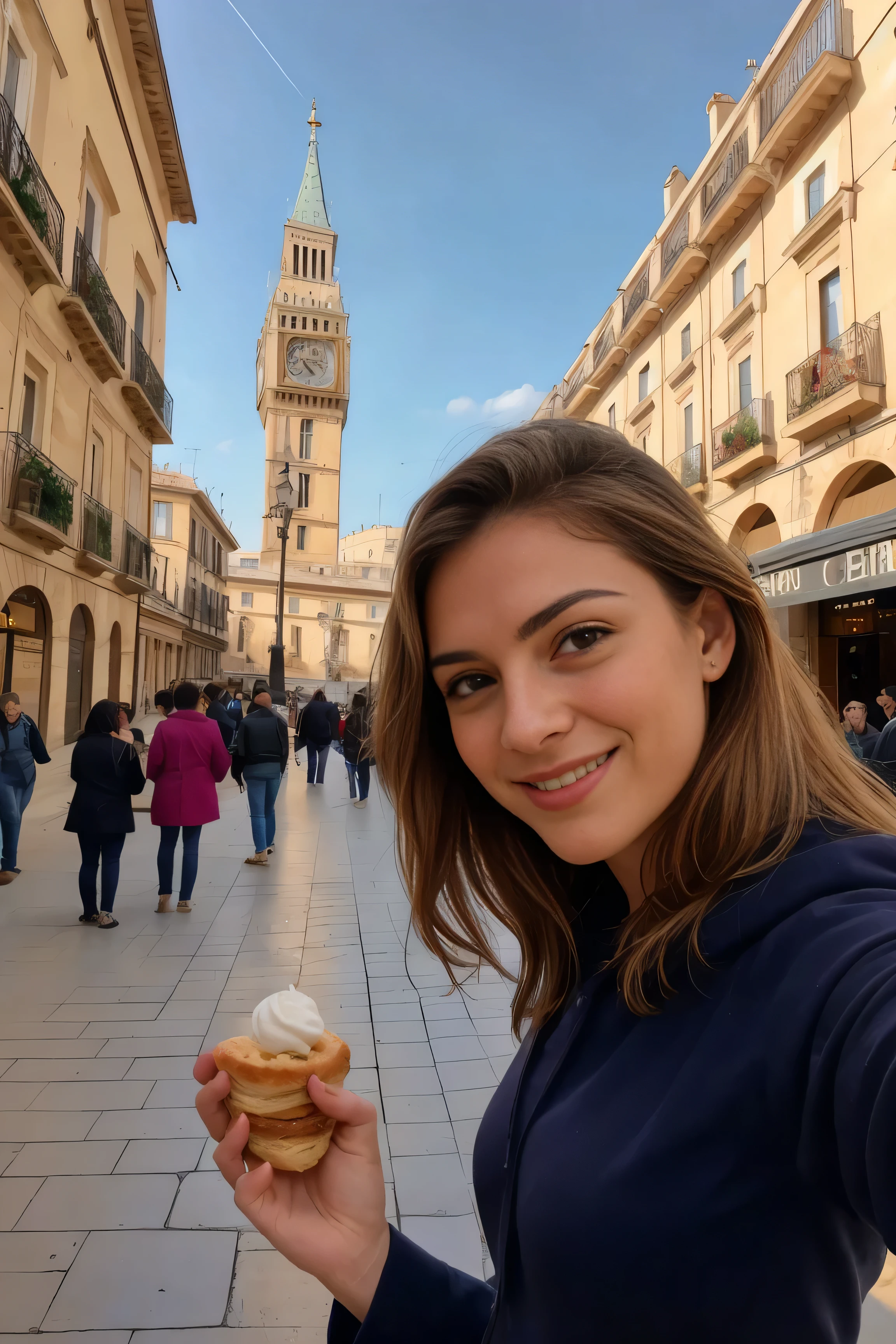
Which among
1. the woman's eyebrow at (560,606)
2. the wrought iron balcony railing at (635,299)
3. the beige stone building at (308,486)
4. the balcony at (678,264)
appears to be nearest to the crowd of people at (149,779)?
the woman's eyebrow at (560,606)

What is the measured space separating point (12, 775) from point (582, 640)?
7.78m

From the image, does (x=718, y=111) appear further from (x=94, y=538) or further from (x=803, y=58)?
(x=94, y=538)

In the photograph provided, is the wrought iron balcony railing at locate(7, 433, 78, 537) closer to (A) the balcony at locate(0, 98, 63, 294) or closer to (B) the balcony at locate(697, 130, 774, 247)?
(A) the balcony at locate(0, 98, 63, 294)

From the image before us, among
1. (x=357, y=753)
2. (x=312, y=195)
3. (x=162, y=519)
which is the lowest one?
(x=357, y=753)

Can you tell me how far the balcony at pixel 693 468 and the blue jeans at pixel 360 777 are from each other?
9.94 metres

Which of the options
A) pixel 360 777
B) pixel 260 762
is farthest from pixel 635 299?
pixel 260 762

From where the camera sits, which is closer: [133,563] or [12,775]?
[12,775]

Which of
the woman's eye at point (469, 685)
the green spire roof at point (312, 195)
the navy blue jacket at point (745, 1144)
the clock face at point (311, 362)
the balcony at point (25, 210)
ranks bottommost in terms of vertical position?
the navy blue jacket at point (745, 1144)

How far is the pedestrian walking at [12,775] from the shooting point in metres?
7.34

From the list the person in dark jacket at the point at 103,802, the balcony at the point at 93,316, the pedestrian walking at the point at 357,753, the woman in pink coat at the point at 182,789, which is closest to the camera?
the person in dark jacket at the point at 103,802

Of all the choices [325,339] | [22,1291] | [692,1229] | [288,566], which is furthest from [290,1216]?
[325,339]

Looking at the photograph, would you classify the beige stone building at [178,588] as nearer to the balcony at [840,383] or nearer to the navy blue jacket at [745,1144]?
the balcony at [840,383]

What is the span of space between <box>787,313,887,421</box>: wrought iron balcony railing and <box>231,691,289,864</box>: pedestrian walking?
10161mm

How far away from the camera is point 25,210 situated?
416 inches
